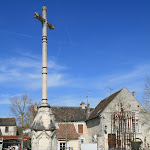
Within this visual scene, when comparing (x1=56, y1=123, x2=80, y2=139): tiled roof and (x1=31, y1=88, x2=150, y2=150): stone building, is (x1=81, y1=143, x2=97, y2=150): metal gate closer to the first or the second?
(x1=31, y1=88, x2=150, y2=150): stone building

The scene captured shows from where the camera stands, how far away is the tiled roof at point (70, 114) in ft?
112

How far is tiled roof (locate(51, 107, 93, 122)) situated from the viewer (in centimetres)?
3400

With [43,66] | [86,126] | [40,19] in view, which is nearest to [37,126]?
[43,66]

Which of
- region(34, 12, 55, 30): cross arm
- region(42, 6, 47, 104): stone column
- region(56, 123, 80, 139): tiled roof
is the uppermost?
region(34, 12, 55, 30): cross arm

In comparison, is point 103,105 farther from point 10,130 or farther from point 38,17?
point 38,17

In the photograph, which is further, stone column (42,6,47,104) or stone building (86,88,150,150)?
stone building (86,88,150,150)

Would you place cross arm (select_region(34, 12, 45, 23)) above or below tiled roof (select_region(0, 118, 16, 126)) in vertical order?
above

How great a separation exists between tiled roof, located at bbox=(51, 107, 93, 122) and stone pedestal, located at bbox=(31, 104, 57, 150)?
Answer: 84.5 feet

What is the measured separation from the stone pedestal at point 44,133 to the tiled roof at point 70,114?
25.8 m

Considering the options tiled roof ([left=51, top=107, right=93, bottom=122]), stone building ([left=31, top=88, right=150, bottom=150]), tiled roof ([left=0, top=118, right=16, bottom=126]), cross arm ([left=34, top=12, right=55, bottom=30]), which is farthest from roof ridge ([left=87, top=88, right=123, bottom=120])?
cross arm ([left=34, top=12, right=55, bottom=30])

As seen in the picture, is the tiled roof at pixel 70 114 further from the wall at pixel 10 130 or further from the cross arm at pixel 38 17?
the cross arm at pixel 38 17

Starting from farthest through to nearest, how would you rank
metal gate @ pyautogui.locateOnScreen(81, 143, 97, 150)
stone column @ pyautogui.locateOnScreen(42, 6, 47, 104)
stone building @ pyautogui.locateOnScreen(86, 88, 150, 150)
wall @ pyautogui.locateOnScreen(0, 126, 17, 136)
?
wall @ pyautogui.locateOnScreen(0, 126, 17, 136), stone building @ pyautogui.locateOnScreen(86, 88, 150, 150), metal gate @ pyautogui.locateOnScreen(81, 143, 97, 150), stone column @ pyautogui.locateOnScreen(42, 6, 47, 104)

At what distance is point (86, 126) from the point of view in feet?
113

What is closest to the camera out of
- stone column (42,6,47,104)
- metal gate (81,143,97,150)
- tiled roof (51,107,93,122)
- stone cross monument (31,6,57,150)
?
stone cross monument (31,6,57,150)
